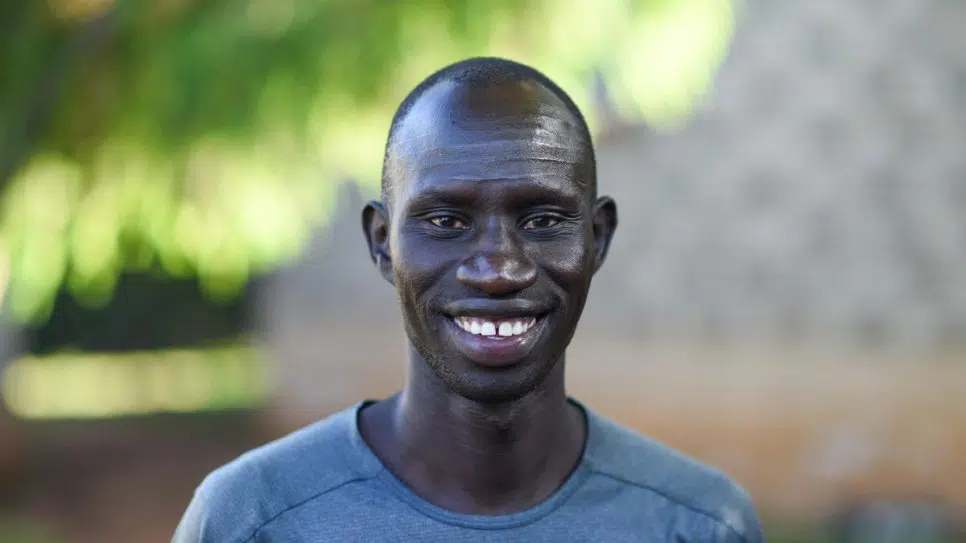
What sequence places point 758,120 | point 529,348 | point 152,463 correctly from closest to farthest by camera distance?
point 529,348 → point 758,120 → point 152,463

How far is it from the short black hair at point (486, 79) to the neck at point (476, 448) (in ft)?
1.25

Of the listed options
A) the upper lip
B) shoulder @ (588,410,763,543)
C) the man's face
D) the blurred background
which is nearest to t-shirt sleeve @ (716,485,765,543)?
shoulder @ (588,410,763,543)

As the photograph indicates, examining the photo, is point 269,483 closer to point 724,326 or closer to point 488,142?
point 488,142

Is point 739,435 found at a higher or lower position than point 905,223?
lower

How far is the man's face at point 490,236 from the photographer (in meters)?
2.17

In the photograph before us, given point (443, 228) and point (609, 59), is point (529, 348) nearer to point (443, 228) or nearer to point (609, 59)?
point (443, 228)

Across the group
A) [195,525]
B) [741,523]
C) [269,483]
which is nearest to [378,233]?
[269,483]

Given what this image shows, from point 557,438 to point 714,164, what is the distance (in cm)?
561

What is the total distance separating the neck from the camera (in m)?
2.31

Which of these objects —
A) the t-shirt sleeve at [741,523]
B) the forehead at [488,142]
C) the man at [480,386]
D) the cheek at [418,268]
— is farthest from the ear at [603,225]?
the t-shirt sleeve at [741,523]

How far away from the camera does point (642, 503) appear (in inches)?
93.4

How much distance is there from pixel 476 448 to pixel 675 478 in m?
0.39

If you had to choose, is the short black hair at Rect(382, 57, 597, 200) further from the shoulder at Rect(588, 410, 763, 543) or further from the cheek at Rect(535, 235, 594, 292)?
the shoulder at Rect(588, 410, 763, 543)

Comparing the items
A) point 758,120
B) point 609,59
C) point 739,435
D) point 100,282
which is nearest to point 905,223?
point 758,120
